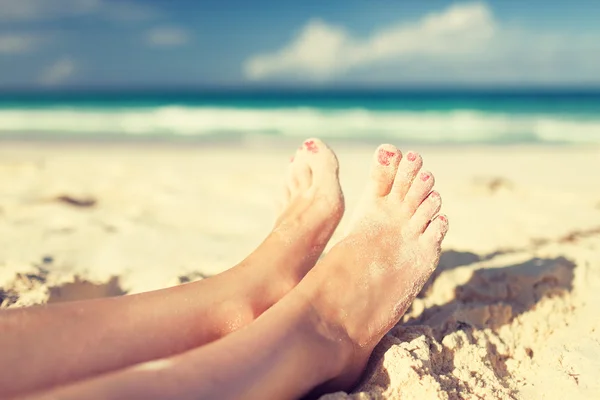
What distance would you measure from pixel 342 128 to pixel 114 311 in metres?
10.0

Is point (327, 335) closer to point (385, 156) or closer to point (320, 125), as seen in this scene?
point (385, 156)

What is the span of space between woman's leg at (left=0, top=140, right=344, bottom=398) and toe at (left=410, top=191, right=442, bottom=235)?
0.33 metres

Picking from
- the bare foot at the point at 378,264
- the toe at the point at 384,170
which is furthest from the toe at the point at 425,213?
the toe at the point at 384,170

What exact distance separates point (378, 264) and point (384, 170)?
1.24 ft

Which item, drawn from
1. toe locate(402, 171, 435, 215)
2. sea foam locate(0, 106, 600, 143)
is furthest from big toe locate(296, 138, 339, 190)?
sea foam locate(0, 106, 600, 143)

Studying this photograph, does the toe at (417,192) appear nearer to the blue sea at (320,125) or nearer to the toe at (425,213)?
the toe at (425,213)

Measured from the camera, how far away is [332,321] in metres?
1.33

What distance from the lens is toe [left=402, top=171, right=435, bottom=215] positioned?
5.52ft

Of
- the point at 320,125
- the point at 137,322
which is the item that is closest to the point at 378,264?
the point at 137,322

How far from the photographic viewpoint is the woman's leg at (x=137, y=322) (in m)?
1.07

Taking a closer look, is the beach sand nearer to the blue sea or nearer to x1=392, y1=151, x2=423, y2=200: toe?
x1=392, y1=151, x2=423, y2=200: toe

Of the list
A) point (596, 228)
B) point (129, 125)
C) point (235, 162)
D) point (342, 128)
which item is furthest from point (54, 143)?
point (596, 228)

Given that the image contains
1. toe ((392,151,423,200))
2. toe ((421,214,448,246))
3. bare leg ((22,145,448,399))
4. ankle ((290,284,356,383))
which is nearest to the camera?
bare leg ((22,145,448,399))

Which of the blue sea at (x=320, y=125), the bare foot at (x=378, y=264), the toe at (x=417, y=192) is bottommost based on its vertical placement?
the bare foot at (x=378, y=264)
